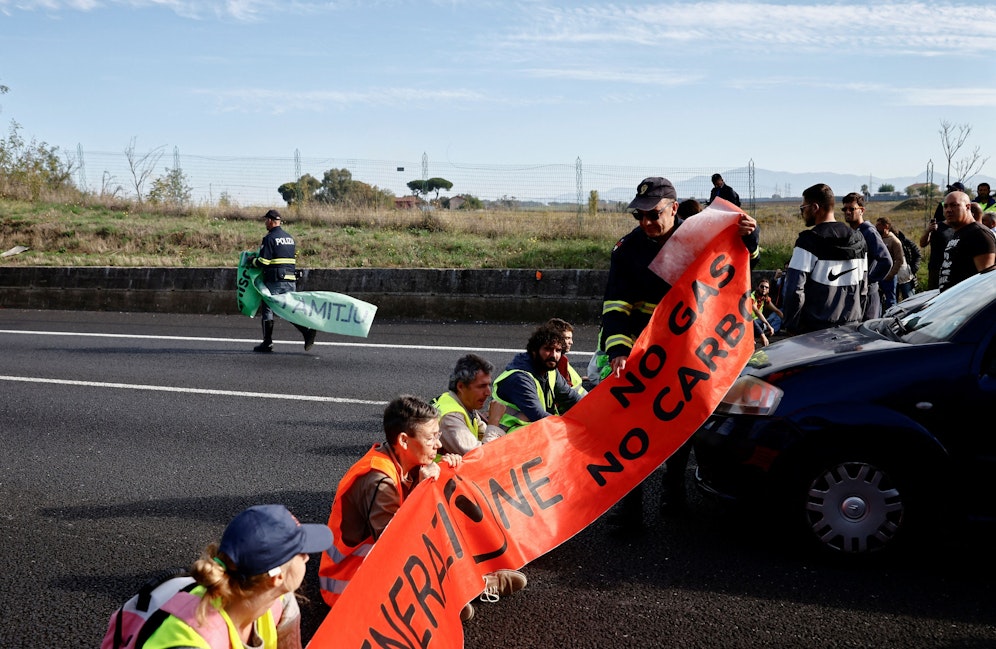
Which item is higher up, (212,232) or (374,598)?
(212,232)

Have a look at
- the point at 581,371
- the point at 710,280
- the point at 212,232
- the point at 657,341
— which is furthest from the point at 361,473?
the point at 212,232

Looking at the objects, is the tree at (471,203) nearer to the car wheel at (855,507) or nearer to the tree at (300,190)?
the tree at (300,190)

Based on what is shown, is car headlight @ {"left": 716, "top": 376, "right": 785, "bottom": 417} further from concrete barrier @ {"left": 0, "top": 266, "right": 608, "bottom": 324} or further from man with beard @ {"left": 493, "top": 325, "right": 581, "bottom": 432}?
concrete barrier @ {"left": 0, "top": 266, "right": 608, "bottom": 324}

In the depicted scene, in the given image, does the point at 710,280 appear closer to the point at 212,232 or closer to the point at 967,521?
the point at 967,521

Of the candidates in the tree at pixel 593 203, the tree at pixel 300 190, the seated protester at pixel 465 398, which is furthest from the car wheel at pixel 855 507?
the tree at pixel 300 190

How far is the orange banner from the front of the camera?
4.19 metres

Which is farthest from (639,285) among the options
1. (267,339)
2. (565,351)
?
(267,339)

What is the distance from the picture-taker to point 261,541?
125 inches

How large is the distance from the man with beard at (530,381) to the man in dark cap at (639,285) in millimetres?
494

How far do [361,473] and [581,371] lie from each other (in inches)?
264

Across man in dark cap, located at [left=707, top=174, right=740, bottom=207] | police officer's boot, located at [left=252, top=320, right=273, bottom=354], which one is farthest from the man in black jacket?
man in dark cap, located at [left=707, top=174, right=740, bottom=207]

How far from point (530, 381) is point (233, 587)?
3.51 metres

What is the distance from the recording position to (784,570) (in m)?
5.24

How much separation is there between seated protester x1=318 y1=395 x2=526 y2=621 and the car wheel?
1.93 m
